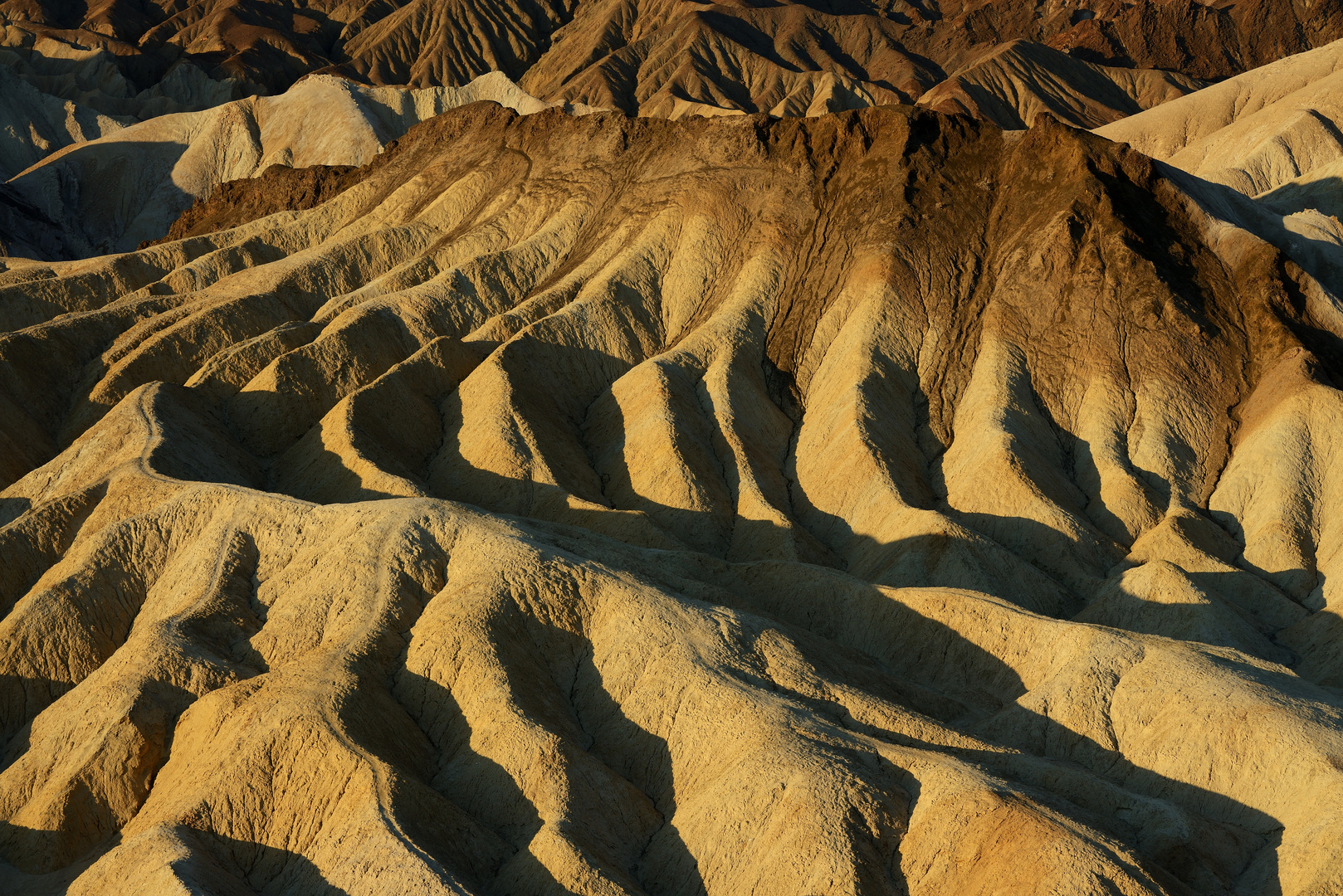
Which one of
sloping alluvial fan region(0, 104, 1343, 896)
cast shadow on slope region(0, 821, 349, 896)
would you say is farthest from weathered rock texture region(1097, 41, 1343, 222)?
cast shadow on slope region(0, 821, 349, 896)

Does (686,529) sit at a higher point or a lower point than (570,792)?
lower

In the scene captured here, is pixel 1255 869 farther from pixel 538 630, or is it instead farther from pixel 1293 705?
pixel 538 630

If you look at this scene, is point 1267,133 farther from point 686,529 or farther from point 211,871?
point 211,871

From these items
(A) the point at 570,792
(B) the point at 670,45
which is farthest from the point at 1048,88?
(A) the point at 570,792

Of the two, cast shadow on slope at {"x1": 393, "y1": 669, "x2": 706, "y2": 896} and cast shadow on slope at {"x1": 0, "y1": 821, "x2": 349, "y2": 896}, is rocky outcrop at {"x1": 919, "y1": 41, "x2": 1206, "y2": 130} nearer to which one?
cast shadow on slope at {"x1": 393, "y1": 669, "x2": 706, "y2": 896}

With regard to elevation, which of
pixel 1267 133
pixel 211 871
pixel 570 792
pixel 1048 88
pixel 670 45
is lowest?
pixel 211 871

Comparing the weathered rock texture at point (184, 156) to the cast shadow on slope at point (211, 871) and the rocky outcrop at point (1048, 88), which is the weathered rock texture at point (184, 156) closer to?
the rocky outcrop at point (1048, 88)

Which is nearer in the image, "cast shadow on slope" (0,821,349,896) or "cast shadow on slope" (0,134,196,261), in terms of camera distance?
"cast shadow on slope" (0,821,349,896)

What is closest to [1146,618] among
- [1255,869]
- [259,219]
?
[1255,869]
